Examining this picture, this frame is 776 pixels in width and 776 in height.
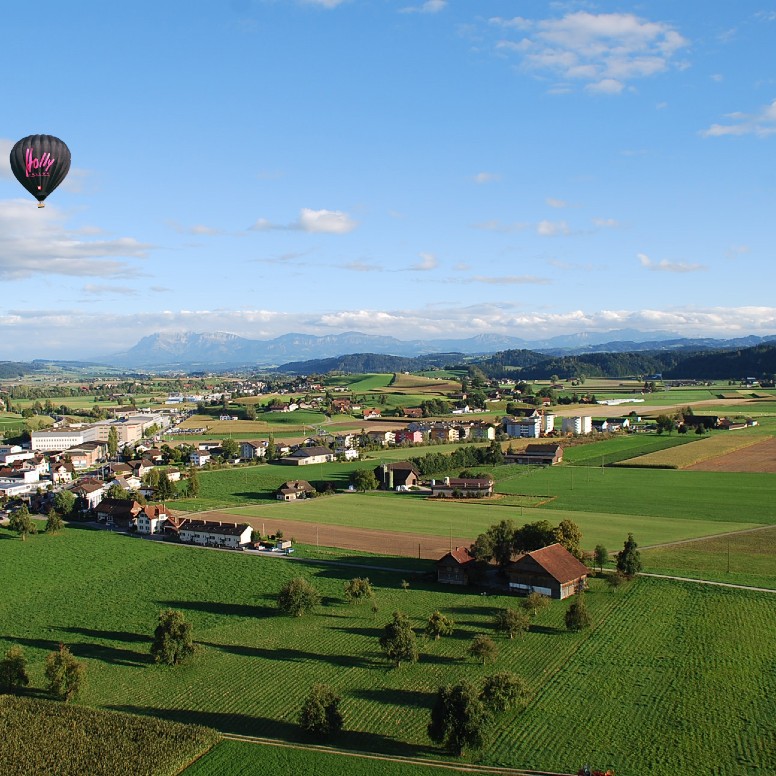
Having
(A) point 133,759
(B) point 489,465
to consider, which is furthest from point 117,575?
(B) point 489,465

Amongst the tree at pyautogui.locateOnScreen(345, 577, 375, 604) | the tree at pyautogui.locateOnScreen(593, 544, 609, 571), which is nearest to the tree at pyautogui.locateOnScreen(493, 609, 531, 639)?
the tree at pyautogui.locateOnScreen(345, 577, 375, 604)

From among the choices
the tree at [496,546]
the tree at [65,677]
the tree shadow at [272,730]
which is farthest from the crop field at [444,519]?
the tree at [65,677]

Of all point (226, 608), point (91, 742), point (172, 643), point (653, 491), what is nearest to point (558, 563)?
point (226, 608)

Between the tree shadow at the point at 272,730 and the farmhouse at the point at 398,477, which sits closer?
the tree shadow at the point at 272,730

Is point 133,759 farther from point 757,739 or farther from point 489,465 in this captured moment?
point 489,465

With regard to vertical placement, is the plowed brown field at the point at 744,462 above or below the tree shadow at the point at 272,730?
above

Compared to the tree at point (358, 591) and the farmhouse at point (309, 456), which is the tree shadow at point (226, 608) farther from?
the farmhouse at point (309, 456)
